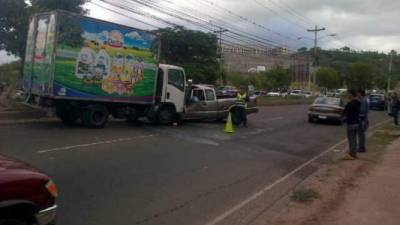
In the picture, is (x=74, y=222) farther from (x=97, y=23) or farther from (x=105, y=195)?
(x=97, y=23)

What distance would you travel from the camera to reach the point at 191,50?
172 ft

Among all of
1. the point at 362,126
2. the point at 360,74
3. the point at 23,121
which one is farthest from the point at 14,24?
the point at 360,74

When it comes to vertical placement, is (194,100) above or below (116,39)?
below

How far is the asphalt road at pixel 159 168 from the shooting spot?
7500mm

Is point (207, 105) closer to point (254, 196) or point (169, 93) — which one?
point (169, 93)

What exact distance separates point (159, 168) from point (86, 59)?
312 inches

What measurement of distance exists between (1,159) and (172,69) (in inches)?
644

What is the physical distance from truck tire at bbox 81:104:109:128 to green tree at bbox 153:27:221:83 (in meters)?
33.2

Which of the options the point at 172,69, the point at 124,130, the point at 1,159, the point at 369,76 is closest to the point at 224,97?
the point at 172,69

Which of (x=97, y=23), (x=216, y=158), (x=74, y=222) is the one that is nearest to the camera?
(x=74, y=222)

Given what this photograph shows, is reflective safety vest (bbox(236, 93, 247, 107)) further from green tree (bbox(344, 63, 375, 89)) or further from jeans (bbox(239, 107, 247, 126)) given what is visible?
green tree (bbox(344, 63, 375, 89))

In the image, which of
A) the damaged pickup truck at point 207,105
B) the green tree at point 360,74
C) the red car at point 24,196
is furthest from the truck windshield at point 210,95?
the green tree at point 360,74

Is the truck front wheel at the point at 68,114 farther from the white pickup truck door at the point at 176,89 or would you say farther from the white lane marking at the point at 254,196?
the white lane marking at the point at 254,196

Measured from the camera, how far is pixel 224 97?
78.7ft
